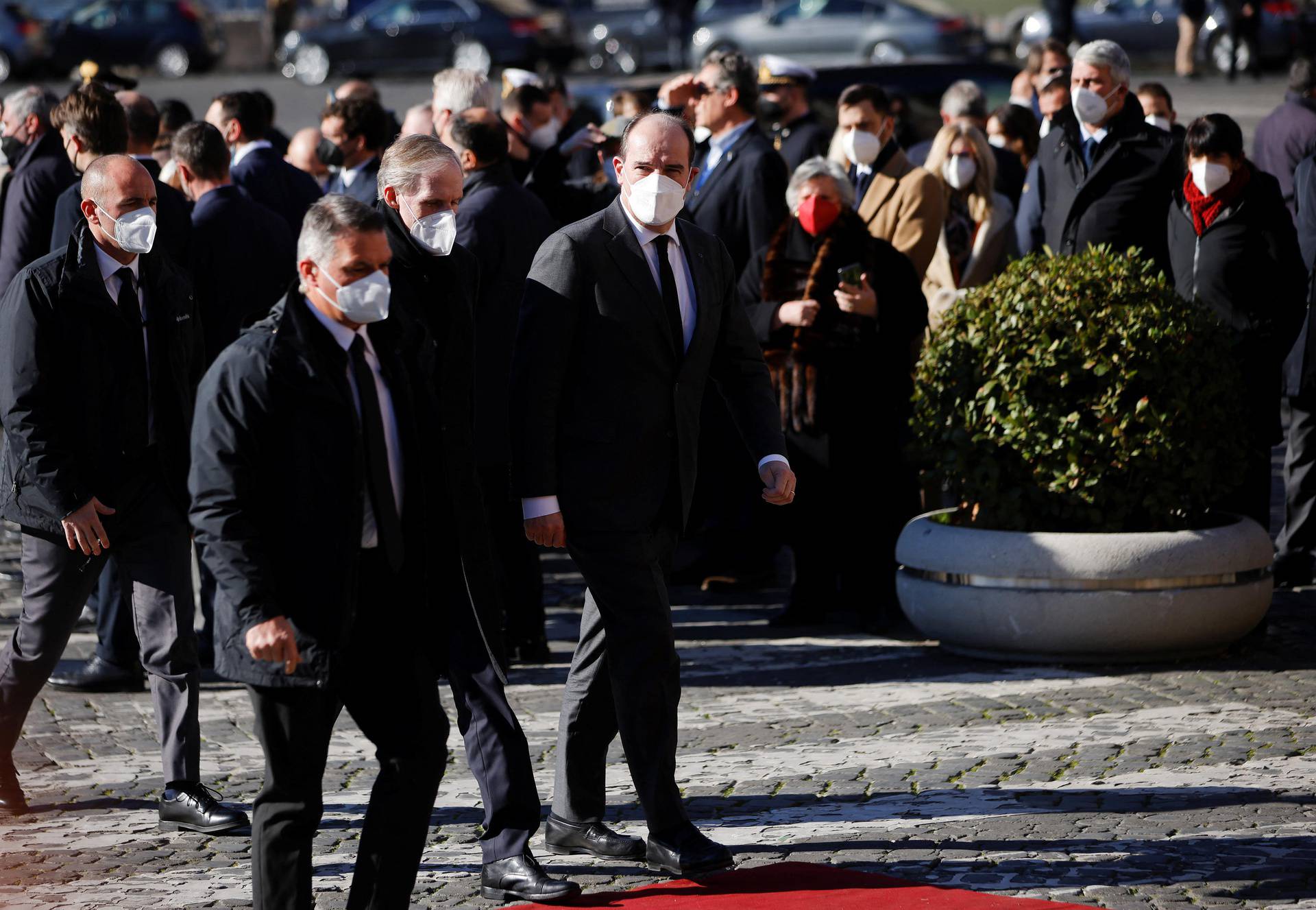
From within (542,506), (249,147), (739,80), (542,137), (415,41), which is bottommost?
(542,506)

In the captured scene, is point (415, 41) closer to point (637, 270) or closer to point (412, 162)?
point (412, 162)

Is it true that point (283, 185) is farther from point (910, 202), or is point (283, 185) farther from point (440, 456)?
point (440, 456)

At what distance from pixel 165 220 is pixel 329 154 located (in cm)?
247

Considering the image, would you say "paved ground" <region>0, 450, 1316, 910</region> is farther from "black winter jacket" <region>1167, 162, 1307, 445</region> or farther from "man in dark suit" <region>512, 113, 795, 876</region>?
"black winter jacket" <region>1167, 162, 1307, 445</region>

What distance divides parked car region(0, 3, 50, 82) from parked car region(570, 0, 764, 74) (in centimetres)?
939

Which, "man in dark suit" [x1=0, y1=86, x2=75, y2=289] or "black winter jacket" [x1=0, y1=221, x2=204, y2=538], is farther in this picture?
"man in dark suit" [x1=0, y1=86, x2=75, y2=289]

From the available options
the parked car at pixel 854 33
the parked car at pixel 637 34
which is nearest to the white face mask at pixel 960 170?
the parked car at pixel 854 33

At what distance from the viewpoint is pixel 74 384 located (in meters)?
6.38

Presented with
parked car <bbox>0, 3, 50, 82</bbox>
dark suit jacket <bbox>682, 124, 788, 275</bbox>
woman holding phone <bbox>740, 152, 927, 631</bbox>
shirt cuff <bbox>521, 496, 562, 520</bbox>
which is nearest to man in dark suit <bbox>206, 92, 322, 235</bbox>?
dark suit jacket <bbox>682, 124, 788, 275</bbox>

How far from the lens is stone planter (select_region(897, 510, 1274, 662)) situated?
792 centimetres

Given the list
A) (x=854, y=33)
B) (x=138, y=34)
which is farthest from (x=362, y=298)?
(x=138, y=34)

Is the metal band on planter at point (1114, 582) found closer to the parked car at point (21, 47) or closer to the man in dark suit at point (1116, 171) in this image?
the man in dark suit at point (1116, 171)

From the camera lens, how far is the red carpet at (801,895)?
541 cm

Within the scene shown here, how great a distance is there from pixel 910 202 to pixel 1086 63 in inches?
40.5
